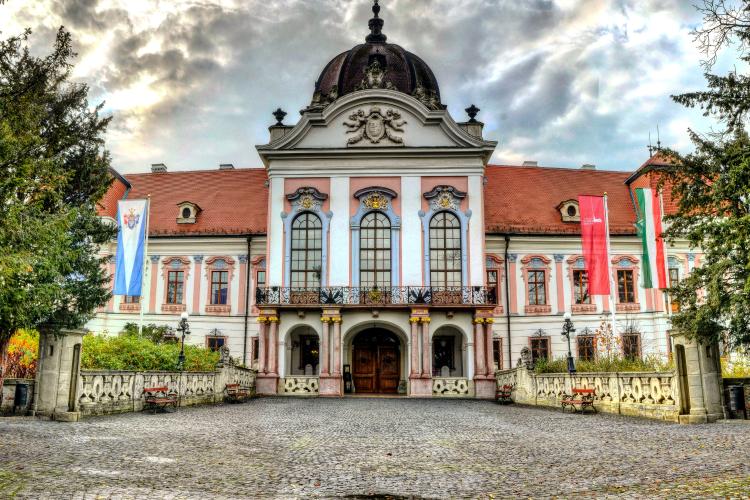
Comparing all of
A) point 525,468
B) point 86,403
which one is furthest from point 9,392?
point 525,468

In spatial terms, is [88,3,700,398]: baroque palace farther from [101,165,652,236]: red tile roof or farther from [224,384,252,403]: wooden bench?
[224,384,252,403]: wooden bench

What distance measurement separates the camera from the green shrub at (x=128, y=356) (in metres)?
17.0

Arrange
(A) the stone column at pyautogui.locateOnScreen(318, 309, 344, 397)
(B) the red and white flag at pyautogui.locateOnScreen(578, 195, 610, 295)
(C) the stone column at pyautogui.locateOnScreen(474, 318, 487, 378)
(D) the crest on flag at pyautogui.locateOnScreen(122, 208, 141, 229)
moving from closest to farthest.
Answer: (D) the crest on flag at pyautogui.locateOnScreen(122, 208, 141, 229) < (B) the red and white flag at pyautogui.locateOnScreen(578, 195, 610, 295) < (A) the stone column at pyautogui.locateOnScreen(318, 309, 344, 397) < (C) the stone column at pyautogui.locateOnScreen(474, 318, 487, 378)

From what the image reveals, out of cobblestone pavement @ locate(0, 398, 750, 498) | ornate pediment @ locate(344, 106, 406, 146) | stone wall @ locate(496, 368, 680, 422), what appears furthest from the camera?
ornate pediment @ locate(344, 106, 406, 146)

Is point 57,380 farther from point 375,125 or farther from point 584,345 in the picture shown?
point 584,345

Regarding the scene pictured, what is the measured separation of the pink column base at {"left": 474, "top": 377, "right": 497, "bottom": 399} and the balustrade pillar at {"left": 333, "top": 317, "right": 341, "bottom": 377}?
5.54 m

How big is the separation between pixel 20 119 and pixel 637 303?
2775 cm

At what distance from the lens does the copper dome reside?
31141 millimetres

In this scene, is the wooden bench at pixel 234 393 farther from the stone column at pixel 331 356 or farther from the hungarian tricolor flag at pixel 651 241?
the hungarian tricolor flag at pixel 651 241

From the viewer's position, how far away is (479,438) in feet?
37.1

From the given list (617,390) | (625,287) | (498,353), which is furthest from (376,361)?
(617,390)

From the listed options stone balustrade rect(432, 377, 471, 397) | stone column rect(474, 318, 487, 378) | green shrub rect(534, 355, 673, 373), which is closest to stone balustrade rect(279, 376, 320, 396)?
stone balustrade rect(432, 377, 471, 397)

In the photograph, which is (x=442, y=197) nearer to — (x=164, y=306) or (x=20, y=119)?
(x=164, y=306)

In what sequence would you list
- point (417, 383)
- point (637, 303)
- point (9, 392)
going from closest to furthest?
point (9, 392) < point (417, 383) < point (637, 303)
